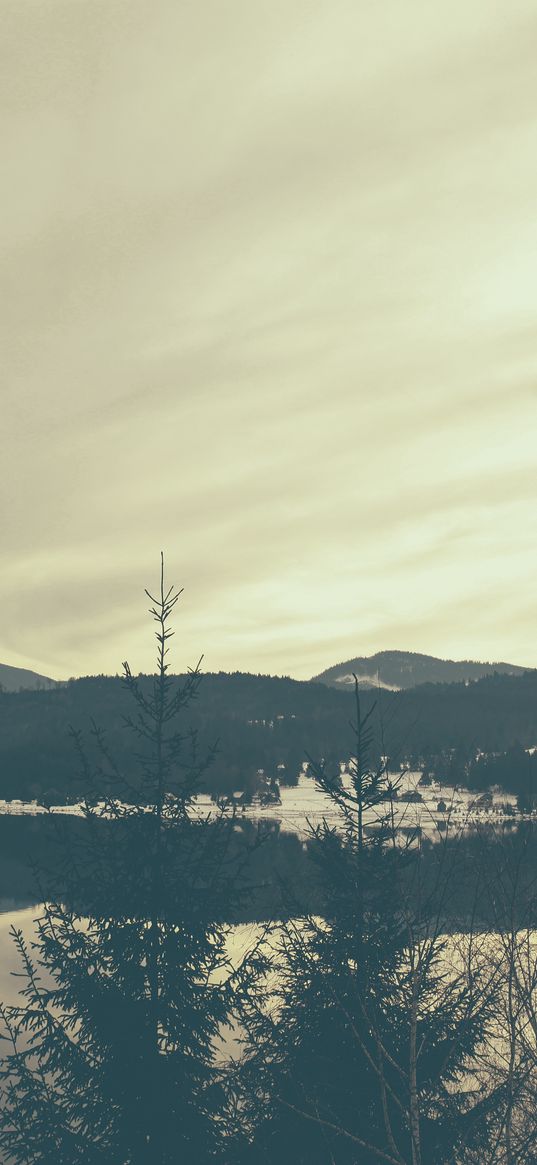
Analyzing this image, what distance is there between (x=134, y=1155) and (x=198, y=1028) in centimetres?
194

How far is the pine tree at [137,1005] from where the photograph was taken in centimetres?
1492

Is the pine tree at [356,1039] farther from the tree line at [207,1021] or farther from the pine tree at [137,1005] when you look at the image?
the pine tree at [137,1005]

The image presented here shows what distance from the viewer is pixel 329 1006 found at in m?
16.2

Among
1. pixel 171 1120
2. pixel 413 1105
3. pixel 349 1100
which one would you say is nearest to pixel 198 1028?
pixel 171 1120

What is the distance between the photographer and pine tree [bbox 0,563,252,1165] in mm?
14922

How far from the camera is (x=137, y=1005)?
Answer: 15445mm

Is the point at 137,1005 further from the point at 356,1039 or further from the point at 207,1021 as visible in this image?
the point at 356,1039

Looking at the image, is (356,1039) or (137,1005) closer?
(356,1039)

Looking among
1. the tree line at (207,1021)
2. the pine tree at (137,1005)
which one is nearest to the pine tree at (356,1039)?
the tree line at (207,1021)

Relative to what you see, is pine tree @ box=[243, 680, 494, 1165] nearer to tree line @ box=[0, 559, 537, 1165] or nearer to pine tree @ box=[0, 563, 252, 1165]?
tree line @ box=[0, 559, 537, 1165]

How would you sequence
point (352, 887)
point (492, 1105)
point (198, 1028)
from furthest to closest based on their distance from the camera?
point (352, 887) < point (198, 1028) < point (492, 1105)

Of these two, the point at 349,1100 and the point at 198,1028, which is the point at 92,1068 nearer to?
the point at 198,1028

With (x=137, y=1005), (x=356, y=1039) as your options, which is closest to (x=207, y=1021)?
(x=137, y=1005)

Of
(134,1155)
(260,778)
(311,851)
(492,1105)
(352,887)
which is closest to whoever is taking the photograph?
(492,1105)
